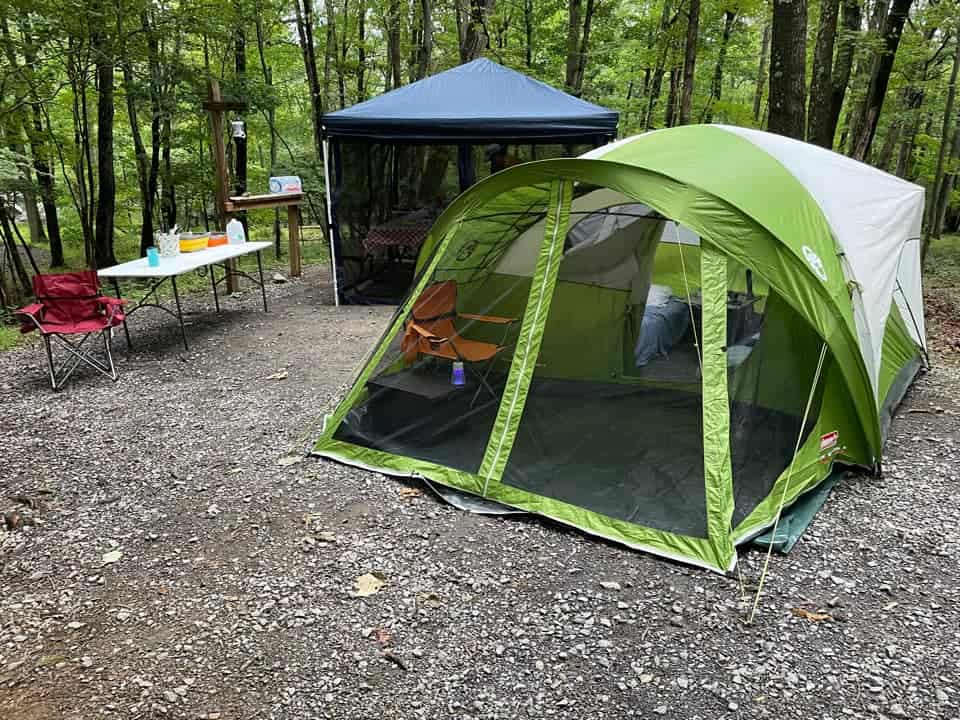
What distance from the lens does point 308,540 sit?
304 centimetres

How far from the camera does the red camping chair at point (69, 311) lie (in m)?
4.91

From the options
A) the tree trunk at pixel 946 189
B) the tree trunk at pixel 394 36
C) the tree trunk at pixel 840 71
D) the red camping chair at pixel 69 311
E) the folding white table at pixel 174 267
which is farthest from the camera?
the tree trunk at pixel 946 189

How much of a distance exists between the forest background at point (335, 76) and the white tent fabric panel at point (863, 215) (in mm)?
2164

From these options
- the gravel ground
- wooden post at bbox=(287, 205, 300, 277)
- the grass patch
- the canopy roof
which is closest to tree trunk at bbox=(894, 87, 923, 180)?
the canopy roof

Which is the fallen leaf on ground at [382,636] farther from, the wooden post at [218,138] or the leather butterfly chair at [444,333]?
the wooden post at [218,138]

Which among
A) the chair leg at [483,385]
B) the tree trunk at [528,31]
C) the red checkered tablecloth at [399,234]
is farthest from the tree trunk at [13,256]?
the tree trunk at [528,31]

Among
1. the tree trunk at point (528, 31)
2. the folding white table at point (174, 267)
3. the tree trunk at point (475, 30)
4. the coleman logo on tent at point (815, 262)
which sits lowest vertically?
the folding white table at point (174, 267)

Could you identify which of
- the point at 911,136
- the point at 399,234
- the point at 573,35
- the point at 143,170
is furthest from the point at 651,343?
the point at 911,136

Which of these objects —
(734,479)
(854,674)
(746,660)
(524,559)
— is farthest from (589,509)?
(854,674)

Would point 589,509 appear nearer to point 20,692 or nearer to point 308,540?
point 308,540

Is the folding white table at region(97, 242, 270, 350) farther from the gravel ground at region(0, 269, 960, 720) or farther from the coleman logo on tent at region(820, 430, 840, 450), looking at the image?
the coleman logo on tent at region(820, 430, 840, 450)

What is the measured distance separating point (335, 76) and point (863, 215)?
12.5 m

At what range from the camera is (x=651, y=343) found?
4.20 metres

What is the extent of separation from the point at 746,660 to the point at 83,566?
2.70 metres
